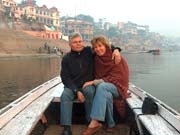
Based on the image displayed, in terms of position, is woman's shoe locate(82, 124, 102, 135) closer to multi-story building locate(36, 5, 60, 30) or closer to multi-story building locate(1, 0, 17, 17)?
multi-story building locate(1, 0, 17, 17)

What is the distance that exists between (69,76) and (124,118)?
1.25 metres

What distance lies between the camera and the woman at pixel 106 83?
5.34m

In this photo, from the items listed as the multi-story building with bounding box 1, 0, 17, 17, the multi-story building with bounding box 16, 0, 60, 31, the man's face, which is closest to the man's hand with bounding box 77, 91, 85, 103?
the man's face

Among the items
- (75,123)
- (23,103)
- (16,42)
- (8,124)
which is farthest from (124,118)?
(16,42)

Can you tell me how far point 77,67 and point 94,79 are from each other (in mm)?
367

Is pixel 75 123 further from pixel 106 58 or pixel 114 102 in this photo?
pixel 106 58

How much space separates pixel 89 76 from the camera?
19.4 ft

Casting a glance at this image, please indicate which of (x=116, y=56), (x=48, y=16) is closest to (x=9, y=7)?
(x=48, y=16)

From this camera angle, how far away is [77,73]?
5.89 metres

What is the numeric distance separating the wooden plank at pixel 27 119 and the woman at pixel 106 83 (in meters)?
0.79

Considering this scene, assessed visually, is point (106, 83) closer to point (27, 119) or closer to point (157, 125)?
point (157, 125)

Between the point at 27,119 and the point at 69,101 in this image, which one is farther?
the point at 69,101

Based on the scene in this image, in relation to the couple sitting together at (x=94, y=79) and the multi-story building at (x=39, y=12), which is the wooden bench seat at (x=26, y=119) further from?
the multi-story building at (x=39, y=12)

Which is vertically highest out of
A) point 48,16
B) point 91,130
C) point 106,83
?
point 48,16
